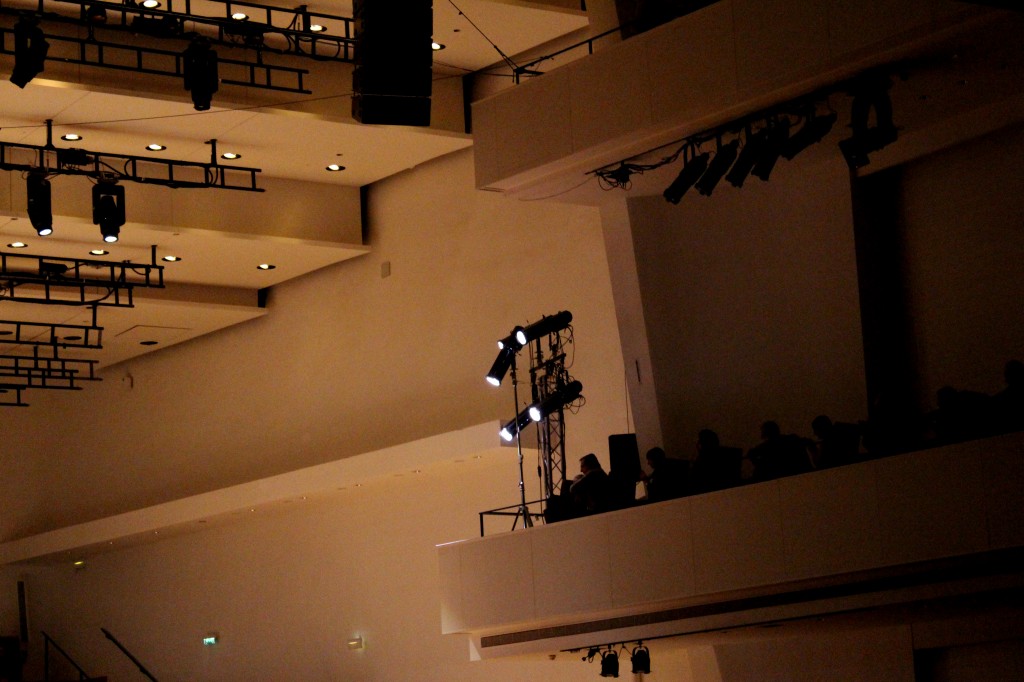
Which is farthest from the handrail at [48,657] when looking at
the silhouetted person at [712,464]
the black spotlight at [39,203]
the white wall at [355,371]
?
the silhouetted person at [712,464]

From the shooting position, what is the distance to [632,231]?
11.7 m

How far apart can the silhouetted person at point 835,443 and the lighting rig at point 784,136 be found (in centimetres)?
175

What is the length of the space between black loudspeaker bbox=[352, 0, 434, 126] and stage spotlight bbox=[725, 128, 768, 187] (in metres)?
2.76

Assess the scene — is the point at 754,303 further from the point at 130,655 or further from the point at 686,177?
the point at 130,655

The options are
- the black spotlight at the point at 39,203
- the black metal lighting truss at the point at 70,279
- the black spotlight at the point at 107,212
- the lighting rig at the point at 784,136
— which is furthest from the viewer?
the black metal lighting truss at the point at 70,279

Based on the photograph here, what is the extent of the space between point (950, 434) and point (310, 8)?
6.14 metres

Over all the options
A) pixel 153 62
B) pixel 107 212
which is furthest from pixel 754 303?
pixel 107 212

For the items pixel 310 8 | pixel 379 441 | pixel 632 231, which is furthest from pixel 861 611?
pixel 379 441

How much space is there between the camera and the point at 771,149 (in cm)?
951

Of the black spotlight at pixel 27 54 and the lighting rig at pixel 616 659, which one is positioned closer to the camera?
the black spotlight at pixel 27 54

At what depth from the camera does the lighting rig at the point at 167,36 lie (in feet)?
31.6

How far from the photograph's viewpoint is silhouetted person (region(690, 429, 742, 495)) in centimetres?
979

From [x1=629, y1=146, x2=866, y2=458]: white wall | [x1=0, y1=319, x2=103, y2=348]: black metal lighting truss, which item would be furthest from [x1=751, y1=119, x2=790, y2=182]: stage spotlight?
[x1=0, y1=319, x2=103, y2=348]: black metal lighting truss

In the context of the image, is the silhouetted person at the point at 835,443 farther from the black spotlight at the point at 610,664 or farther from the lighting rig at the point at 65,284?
the lighting rig at the point at 65,284
